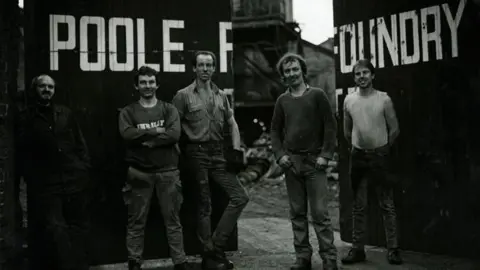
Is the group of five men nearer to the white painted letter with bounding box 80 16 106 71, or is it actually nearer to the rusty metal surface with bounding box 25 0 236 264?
the rusty metal surface with bounding box 25 0 236 264

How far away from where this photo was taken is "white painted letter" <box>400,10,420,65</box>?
608 cm

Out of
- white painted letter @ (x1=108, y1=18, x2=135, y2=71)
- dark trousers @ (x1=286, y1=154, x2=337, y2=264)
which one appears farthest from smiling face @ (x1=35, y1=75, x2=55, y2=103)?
dark trousers @ (x1=286, y1=154, x2=337, y2=264)

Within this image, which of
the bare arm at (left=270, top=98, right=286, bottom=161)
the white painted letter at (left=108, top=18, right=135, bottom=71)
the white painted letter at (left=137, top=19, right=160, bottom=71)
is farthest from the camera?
the white painted letter at (left=137, top=19, right=160, bottom=71)

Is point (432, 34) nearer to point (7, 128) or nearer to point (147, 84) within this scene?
point (147, 84)

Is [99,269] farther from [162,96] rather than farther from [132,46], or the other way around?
[132,46]

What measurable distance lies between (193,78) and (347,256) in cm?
276

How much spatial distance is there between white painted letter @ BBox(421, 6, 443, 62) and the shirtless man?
917 millimetres

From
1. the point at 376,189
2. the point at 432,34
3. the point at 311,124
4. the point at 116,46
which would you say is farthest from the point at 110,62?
the point at 432,34

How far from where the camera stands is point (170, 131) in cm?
497

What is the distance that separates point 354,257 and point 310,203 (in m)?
1.11

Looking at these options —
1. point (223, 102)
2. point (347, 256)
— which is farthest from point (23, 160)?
point (347, 256)

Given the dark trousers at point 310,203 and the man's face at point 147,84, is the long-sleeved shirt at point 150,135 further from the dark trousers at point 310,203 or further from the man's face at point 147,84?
the dark trousers at point 310,203

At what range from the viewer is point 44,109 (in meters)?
4.82

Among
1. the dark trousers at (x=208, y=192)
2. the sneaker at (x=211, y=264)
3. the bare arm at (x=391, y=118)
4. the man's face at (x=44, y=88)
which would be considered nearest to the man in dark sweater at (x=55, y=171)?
the man's face at (x=44, y=88)
